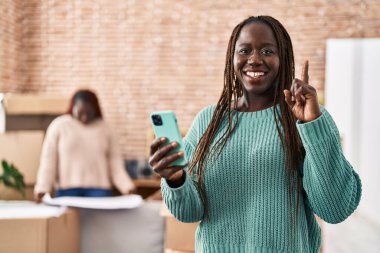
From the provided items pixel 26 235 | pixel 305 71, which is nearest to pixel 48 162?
pixel 26 235

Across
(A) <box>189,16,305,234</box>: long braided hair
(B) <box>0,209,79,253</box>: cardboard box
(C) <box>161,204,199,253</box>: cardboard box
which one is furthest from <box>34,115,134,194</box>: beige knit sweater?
(A) <box>189,16,305,234</box>: long braided hair

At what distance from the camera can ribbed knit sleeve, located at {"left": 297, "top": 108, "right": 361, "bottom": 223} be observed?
2.78ft

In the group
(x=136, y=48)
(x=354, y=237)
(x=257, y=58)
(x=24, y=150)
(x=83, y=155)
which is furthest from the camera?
(x=136, y=48)

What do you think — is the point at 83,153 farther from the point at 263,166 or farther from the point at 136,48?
the point at 263,166

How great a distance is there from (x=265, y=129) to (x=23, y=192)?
2269 mm

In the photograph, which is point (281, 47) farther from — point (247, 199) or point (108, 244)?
point (108, 244)

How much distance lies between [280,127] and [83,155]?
2.42 meters

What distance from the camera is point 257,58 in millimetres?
962

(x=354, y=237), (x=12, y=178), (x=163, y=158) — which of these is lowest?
(x=354, y=237)

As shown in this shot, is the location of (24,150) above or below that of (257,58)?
below

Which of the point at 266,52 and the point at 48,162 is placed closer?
the point at 266,52

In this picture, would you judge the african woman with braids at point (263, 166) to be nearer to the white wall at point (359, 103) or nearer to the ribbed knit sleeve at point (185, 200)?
the ribbed knit sleeve at point (185, 200)

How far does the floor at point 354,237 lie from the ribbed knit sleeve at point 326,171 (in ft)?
9.62

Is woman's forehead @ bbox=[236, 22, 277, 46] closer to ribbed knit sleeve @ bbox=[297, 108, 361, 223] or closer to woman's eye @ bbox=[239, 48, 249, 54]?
woman's eye @ bbox=[239, 48, 249, 54]
